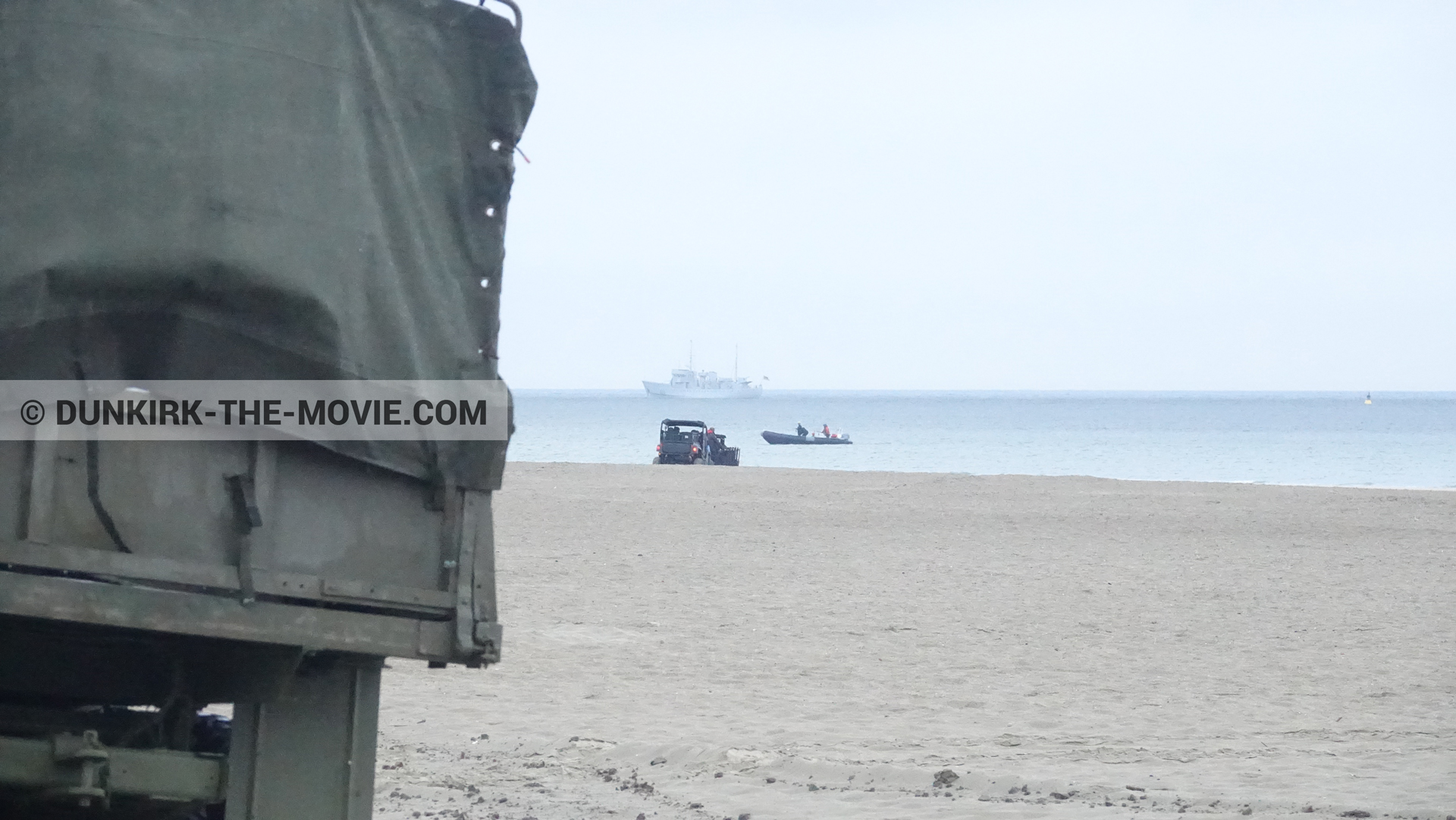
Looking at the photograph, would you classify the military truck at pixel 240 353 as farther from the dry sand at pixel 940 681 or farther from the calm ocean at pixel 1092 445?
the calm ocean at pixel 1092 445

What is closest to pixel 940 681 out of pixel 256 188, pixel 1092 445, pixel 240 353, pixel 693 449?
pixel 240 353

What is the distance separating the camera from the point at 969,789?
6.80 m

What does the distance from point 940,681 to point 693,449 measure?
3260 centimetres

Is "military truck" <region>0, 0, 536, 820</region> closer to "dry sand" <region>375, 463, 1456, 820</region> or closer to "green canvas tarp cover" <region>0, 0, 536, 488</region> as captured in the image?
"green canvas tarp cover" <region>0, 0, 536, 488</region>

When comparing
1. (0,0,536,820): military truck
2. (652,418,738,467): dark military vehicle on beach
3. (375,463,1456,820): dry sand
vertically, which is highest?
(652,418,738,467): dark military vehicle on beach

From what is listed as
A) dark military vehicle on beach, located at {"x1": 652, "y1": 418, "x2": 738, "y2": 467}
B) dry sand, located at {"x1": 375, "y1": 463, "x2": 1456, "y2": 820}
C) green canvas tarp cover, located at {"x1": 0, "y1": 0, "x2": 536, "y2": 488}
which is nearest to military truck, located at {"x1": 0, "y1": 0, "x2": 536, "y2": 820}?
green canvas tarp cover, located at {"x1": 0, "y1": 0, "x2": 536, "y2": 488}

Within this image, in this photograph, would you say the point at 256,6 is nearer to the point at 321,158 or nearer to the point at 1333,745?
the point at 321,158

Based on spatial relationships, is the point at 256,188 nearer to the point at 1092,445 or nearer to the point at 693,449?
the point at 693,449

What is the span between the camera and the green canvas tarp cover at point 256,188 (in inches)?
129

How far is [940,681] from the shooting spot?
32.0ft

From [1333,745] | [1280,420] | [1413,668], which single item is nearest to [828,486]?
[1413,668]

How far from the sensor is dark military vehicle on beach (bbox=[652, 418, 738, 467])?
42.1 m

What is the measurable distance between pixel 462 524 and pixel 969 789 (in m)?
3.84

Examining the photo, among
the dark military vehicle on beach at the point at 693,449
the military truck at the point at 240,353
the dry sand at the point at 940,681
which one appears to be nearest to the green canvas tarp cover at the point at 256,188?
the military truck at the point at 240,353
